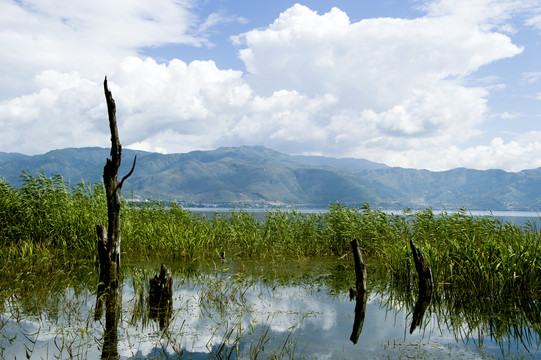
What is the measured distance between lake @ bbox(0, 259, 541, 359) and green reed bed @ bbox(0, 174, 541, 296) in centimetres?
79

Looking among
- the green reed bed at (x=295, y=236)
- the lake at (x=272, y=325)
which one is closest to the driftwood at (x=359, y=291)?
the lake at (x=272, y=325)

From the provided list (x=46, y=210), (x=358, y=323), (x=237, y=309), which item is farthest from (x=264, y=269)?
(x=46, y=210)

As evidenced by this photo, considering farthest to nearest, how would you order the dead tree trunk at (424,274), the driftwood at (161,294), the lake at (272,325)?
the dead tree trunk at (424,274) < the driftwood at (161,294) < the lake at (272,325)

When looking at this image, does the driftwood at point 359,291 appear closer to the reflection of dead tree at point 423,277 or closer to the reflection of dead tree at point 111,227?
the reflection of dead tree at point 423,277

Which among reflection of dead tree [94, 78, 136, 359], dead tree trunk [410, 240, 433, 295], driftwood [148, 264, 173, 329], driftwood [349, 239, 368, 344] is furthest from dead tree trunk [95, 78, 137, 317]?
dead tree trunk [410, 240, 433, 295]

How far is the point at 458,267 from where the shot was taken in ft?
35.2

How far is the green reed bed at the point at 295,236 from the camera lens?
10.2 m

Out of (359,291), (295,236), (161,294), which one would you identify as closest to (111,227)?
(161,294)

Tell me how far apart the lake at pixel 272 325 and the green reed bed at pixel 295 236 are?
0.79 metres

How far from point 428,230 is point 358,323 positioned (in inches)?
349

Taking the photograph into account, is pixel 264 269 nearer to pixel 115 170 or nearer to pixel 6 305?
pixel 115 170

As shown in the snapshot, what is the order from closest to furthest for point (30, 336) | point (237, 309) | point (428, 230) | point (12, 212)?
point (30, 336) < point (237, 309) < point (12, 212) < point (428, 230)

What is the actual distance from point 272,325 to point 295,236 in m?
9.95

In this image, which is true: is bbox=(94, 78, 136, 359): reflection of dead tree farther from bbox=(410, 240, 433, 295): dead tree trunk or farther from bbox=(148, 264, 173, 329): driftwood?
bbox=(410, 240, 433, 295): dead tree trunk
